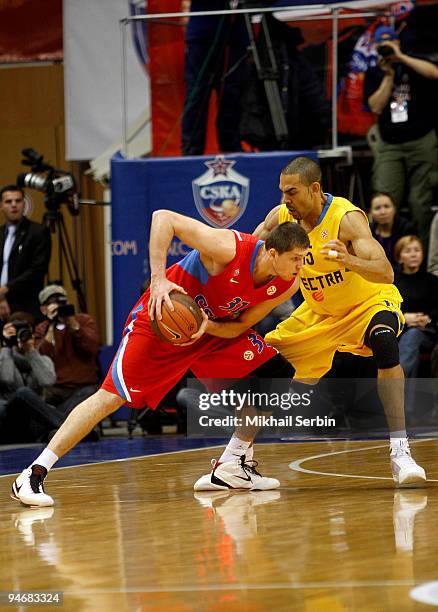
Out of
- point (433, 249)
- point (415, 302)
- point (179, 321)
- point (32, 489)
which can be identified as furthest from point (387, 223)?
point (32, 489)

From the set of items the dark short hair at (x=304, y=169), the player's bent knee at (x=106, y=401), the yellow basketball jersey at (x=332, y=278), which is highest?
the dark short hair at (x=304, y=169)

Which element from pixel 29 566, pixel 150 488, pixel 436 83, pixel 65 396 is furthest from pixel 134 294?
pixel 29 566

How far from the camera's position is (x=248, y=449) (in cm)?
655

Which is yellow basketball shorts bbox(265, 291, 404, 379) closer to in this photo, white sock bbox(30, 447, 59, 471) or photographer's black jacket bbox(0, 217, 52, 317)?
white sock bbox(30, 447, 59, 471)

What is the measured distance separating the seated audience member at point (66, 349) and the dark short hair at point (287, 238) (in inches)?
203

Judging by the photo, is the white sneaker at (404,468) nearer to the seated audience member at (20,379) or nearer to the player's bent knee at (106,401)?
the player's bent knee at (106,401)

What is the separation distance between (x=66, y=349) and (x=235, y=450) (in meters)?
4.64

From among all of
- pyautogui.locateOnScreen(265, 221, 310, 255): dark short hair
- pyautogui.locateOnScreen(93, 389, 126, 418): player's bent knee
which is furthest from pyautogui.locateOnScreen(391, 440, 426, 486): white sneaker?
pyautogui.locateOnScreen(93, 389, 126, 418): player's bent knee

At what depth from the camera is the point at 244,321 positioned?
20.5ft

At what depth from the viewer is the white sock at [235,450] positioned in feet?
21.2

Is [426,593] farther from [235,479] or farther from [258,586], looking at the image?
[235,479]

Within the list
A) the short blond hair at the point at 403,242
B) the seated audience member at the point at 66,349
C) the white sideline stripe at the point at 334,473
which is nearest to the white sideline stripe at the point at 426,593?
the white sideline stripe at the point at 334,473

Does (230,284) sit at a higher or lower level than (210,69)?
lower

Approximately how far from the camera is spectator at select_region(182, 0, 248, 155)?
1120cm
